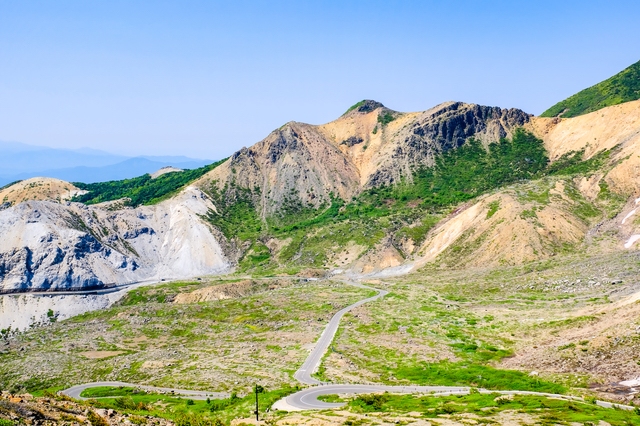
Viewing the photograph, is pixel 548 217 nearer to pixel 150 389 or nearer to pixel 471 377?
pixel 471 377

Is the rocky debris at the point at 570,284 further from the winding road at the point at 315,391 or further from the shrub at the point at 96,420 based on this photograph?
the shrub at the point at 96,420

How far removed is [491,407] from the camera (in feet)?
163

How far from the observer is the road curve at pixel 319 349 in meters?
71.0

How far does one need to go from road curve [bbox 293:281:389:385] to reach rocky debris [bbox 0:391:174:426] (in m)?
34.7

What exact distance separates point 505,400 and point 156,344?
76.2m

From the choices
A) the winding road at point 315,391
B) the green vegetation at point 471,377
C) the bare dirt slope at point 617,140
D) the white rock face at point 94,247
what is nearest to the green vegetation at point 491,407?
the winding road at point 315,391

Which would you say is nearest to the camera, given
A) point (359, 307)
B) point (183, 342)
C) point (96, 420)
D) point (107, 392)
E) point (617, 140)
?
point (96, 420)

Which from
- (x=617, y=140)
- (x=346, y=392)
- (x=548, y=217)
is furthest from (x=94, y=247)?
(x=617, y=140)

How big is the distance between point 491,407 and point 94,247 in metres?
155

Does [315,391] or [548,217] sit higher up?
[548,217]

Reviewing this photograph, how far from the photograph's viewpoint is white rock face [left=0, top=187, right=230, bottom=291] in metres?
145

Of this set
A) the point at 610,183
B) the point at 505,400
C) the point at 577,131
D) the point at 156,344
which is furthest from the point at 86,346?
the point at 577,131

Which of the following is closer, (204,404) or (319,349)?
(204,404)

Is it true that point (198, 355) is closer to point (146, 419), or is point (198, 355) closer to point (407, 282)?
point (146, 419)
